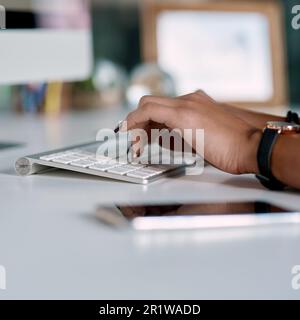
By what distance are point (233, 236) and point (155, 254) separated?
88 mm

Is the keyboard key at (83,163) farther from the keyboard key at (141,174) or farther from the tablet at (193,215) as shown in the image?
the tablet at (193,215)

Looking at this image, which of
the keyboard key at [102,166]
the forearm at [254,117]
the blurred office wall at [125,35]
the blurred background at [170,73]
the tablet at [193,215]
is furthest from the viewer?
the blurred office wall at [125,35]

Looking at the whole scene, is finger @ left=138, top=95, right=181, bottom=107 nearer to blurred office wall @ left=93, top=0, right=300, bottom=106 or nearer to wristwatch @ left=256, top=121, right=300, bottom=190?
wristwatch @ left=256, top=121, right=300, bottom=190

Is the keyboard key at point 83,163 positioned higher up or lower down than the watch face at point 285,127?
lower down

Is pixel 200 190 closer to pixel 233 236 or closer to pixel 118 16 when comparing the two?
pixel 233 236

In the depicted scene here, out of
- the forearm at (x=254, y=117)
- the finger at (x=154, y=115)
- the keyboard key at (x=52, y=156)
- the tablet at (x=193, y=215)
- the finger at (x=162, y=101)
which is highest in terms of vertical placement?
the finger at (x=162, y=101)

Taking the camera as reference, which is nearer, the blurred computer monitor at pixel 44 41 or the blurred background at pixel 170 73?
the blurred computer monitor at pixel 44 41

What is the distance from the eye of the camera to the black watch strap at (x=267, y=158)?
83 cm

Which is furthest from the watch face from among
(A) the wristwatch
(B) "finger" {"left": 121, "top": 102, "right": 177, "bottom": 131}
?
(B) "finger" {"left": 121, "top": 102, "right": 177, "bottom": 131}

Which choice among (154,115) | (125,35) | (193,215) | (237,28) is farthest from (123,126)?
(125,35)

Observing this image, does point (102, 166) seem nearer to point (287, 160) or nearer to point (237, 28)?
point (287, 160)

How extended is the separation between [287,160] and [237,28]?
1.34 m

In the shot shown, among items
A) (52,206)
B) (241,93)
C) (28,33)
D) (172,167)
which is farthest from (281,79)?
(52,206)

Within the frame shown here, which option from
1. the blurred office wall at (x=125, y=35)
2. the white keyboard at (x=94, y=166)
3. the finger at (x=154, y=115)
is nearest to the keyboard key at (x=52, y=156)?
the white keyboard at (x=94, y=166)
